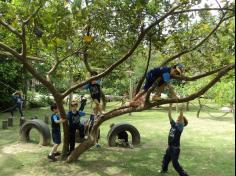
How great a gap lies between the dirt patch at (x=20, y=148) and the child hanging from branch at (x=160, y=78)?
152 inches

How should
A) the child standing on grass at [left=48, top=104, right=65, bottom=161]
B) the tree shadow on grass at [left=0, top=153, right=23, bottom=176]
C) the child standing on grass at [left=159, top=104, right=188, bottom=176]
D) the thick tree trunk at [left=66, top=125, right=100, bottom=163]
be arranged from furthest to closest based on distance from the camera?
the child standing on grass at [left=48, top=104, right=65, bottom=161] → the thick tree trunk at [left=66, top=125, right=100, bottom=163] → the tree shadow on grass at [left=0, top=153, right=23, bottom=176] → the child standing on grass at [left=159, top=104, right=188, bottom=176]

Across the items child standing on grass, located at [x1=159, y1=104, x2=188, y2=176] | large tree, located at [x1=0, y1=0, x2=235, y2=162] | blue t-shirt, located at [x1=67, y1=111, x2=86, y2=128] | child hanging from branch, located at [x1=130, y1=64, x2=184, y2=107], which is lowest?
child standing on grass, located at [x1=159, y1=104, x2=188, y2=176]

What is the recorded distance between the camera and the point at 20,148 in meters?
11.6

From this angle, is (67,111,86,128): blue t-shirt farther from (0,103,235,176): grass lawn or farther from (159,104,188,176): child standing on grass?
(159,104,188,176): child standing on grass

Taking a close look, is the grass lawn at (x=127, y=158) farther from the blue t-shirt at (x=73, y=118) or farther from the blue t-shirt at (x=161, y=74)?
the blue t-shirt at (x=161, y=74)

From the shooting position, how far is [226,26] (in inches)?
348

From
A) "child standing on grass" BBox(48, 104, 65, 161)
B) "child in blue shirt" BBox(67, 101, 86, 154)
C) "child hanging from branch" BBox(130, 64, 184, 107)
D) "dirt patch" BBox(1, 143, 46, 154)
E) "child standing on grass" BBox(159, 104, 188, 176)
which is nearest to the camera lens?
"child hanging from branch" BBox(130, 64, 184, 107)

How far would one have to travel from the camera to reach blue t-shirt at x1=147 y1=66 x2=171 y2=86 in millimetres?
8256

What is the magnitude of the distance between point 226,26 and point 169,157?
3.10 m

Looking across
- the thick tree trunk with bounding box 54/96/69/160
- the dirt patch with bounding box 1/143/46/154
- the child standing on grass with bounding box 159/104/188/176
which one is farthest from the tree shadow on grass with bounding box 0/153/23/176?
the child standing on grass with bounding box 159/104/188/176

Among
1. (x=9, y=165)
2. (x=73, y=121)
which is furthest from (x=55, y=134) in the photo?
(x=9, y=165)

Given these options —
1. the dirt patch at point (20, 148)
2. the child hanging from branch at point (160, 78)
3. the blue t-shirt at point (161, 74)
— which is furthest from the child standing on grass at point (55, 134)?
the blue t-shirt at point (161, 74)

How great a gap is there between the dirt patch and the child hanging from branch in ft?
12.7

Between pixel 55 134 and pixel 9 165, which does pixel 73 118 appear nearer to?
pixel 55 134
